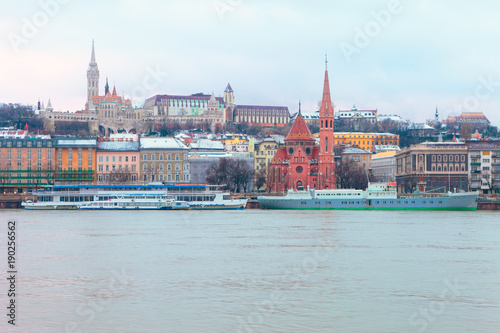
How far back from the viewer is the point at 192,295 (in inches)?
920

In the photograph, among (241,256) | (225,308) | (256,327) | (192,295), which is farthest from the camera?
(241,256)

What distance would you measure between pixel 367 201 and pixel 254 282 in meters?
54.1

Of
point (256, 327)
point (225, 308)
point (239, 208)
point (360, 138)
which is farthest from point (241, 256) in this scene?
point (360, 138)

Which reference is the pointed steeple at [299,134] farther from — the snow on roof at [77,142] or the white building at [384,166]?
the snow on roof at [77,142]

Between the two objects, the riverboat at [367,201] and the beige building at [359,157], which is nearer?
the riverboat at [367,201]

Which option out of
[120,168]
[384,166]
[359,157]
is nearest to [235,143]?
[384,166]

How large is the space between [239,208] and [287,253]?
45911 millimetres

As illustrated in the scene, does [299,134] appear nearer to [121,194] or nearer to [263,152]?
[263,152]

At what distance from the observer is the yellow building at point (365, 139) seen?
518 feet

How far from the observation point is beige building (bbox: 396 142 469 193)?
10144cm

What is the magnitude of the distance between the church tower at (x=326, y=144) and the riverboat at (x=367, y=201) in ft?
61.3

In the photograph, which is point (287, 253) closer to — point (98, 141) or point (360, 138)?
point (98, 141)

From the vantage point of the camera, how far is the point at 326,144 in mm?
101688

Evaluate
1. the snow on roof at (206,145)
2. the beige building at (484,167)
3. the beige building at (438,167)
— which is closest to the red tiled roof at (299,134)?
the beige building at (438,167)
